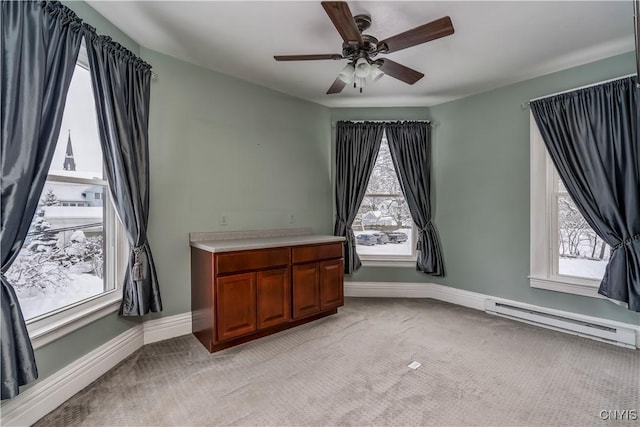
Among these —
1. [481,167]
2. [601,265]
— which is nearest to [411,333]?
[601,265]

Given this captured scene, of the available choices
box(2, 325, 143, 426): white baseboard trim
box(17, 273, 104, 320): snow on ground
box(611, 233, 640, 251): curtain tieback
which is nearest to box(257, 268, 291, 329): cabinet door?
box(2, 325, 143, 426): white baseboard trim

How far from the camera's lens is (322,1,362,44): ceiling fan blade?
1.58 meters

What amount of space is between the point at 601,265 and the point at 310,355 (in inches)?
109

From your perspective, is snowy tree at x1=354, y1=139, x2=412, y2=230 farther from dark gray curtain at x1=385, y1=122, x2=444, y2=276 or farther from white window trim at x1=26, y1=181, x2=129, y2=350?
white window trim at x1=26, y1=181, x2=129, y2=350

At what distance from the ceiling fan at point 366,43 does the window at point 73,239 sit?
1461 mm

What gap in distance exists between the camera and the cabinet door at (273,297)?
2729 millimetres

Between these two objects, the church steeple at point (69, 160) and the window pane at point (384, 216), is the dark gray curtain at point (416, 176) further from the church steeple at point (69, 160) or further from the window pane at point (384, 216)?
the church steeple at point (69, 160)

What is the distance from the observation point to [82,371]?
201 cm

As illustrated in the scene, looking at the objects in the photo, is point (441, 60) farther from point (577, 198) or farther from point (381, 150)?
point (577, 198)

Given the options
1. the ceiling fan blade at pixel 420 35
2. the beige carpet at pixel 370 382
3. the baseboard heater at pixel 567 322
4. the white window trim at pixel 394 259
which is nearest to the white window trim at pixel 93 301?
the beige carpet at pixel 370 382

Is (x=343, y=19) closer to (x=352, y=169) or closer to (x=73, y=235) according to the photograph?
(x=73, y=235)

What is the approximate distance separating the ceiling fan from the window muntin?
146 centimetres

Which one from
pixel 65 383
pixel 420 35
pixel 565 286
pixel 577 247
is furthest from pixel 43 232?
pixel 577 247

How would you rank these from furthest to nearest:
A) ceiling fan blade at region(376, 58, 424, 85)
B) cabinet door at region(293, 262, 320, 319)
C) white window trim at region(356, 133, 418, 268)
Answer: white window trim at region(356, 133, 418, 268) < cabinet door at region(293, 262, 320, 319) < ceiling fan blade at region(376, 58, 424, 85)
